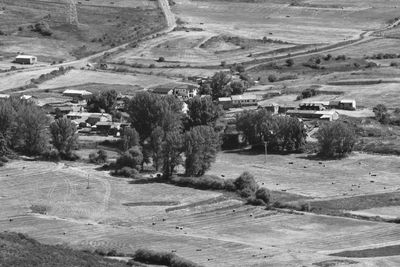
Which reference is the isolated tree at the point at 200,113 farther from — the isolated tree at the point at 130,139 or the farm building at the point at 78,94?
the farm building at the point at 78,94

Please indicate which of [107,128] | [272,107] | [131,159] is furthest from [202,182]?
[272,107]

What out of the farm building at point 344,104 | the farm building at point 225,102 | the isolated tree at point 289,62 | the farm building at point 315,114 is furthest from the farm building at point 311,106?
the isolated tree at point 289,62

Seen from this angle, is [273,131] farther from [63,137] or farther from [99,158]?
[63,137]

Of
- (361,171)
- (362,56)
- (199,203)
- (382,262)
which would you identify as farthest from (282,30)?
(382,262)

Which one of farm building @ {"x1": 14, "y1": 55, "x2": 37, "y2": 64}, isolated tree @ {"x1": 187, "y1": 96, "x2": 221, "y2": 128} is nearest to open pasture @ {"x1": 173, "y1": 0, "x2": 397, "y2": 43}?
farm building @ {"x1": 14, "y1": 55, "x2": 37, "y2": 64}

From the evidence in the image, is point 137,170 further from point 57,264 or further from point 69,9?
point 69,9
